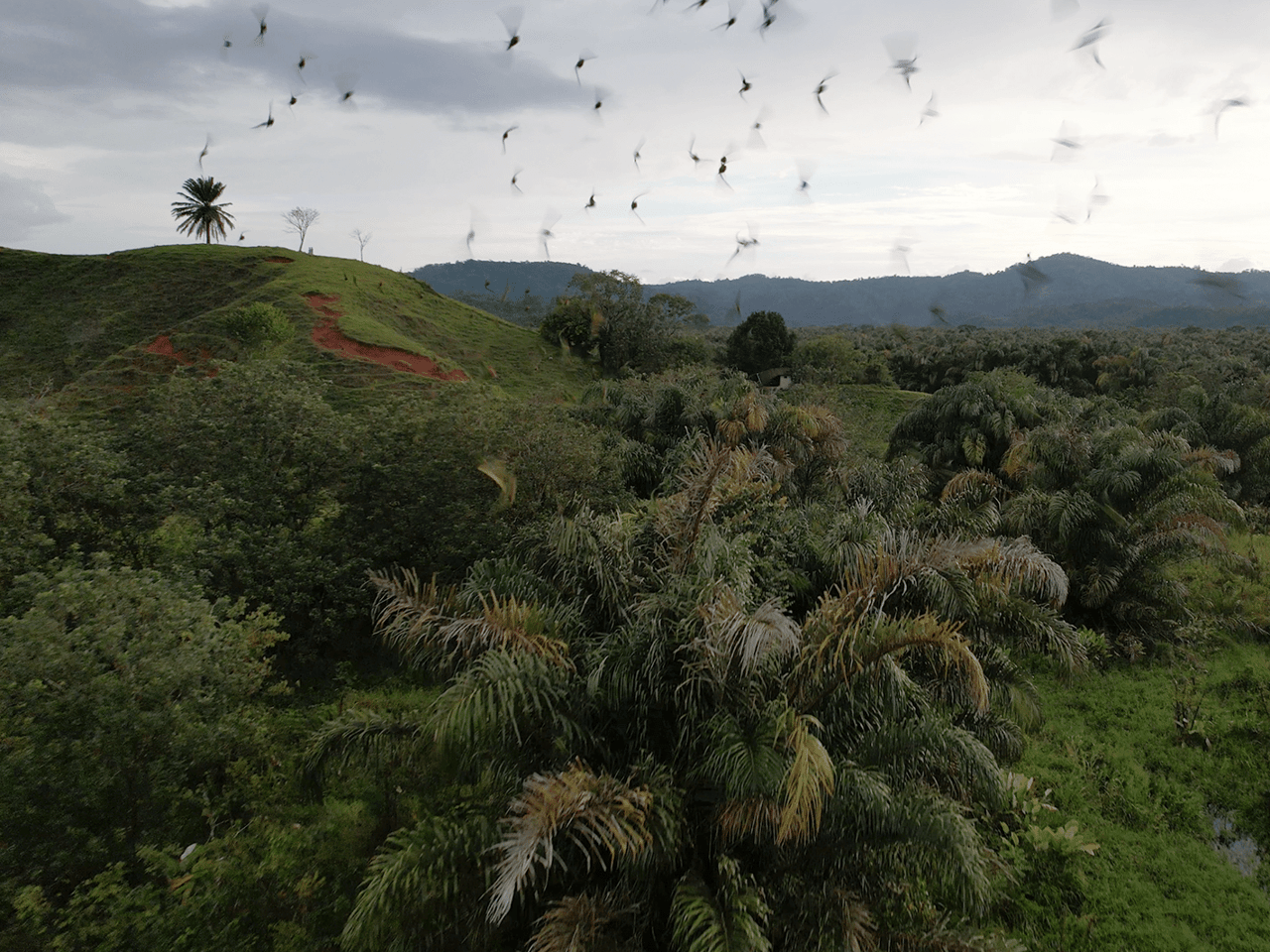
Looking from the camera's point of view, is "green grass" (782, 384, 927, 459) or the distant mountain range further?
the distant mountain range

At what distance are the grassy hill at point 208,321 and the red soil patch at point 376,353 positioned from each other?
13.6 inches

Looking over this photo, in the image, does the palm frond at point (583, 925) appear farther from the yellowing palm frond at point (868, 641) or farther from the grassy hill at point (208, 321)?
the grassy hill at point (208, 321)

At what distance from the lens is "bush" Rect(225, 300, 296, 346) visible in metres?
33.6

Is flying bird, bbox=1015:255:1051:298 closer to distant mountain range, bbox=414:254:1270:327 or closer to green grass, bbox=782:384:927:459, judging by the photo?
Result: green grass, bbox=782:384:927:459

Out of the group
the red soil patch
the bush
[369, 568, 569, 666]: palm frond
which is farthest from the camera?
the red soil patch

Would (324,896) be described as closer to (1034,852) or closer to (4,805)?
(4,805)

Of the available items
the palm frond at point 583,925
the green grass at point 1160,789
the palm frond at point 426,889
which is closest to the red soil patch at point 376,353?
the green grass at point 1160,789

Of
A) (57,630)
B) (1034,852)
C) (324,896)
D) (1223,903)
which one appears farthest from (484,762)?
(1223,903)

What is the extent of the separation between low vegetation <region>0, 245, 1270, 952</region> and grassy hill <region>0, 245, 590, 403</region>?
19.9 meters

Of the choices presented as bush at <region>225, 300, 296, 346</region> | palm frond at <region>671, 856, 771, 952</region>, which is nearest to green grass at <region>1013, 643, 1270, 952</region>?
palm frond at <region>671, 856, 771, 952</region>

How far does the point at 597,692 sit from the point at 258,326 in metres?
35.2

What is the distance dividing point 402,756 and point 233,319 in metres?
34.3

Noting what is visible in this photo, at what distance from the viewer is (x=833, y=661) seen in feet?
15.4

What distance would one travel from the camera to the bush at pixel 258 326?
33.6 metres
